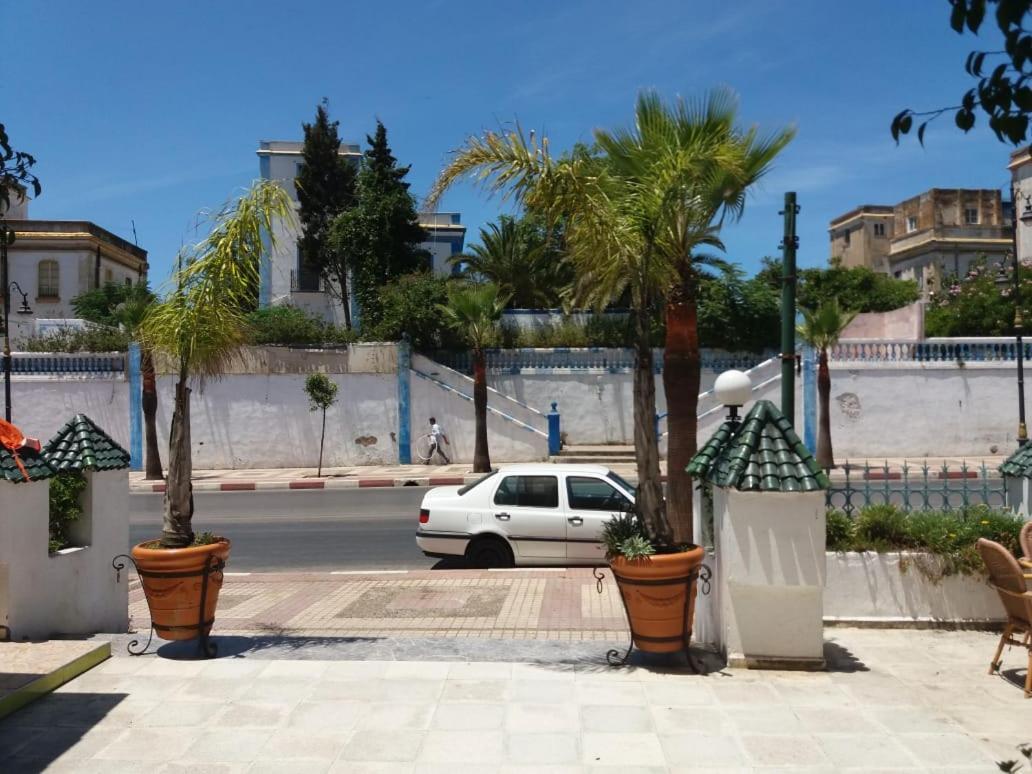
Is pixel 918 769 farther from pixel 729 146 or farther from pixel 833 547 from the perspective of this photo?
pixel 729 146

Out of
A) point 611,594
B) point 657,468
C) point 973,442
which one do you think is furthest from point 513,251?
point 657,468

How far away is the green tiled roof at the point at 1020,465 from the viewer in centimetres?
812

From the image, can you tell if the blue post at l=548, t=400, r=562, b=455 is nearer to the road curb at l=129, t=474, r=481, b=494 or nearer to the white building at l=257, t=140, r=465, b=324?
the road curb at l=129, t=474, r=481, b=494

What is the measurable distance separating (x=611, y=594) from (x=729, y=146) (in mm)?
4773

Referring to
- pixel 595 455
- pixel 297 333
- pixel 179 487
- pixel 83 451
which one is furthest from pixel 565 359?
pixel 179 487

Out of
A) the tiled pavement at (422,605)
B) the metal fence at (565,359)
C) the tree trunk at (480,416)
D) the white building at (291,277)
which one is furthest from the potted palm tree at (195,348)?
the white building at (291,277)

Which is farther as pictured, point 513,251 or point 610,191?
point 513,251

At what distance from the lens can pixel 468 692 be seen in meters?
5.98

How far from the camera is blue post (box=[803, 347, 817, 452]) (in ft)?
85.5

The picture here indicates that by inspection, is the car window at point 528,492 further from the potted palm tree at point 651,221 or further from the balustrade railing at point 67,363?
the balustrade railing at point 67,363

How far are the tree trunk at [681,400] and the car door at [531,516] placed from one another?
2279mm

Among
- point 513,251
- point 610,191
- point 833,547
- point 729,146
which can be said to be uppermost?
point 513,251

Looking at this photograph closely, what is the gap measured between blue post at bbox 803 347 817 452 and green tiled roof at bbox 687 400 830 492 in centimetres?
2009

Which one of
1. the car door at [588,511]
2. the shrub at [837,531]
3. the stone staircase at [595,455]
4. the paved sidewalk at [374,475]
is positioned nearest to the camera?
the shrub at [837,531]
